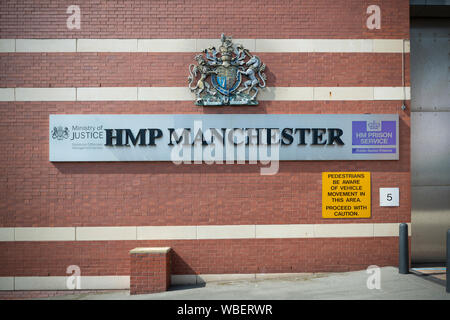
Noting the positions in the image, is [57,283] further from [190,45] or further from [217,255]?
[190,45]

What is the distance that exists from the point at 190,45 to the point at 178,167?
283 cm

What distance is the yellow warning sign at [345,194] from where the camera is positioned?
7762 mm

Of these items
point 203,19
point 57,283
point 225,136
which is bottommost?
point 57,283

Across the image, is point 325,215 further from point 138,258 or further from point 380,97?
point 138,258

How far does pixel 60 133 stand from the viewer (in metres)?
7.58

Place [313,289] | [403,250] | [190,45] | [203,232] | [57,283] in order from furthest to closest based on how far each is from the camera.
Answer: [190,45] → [203,232] → [57,283] → [403,250] → [313,289]

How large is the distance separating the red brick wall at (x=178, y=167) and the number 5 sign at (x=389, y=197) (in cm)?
15

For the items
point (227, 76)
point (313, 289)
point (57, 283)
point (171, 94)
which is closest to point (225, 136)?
point (227, 76)

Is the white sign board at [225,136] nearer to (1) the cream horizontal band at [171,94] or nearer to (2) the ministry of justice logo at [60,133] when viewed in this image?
(2) the ministry of justice logo at [60,133]

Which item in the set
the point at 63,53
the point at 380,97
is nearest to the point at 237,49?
the point at 380,97

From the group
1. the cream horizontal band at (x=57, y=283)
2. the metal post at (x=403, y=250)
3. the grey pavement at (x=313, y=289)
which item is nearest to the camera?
the grey pavement at (x=313, y=289)

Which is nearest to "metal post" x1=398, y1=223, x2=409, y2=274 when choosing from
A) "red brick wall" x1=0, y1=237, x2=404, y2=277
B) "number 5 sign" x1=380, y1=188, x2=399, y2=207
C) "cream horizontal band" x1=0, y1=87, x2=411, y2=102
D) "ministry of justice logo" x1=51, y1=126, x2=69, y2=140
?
"red brick wall" x1=0, y1=237, x2=404, y2=277

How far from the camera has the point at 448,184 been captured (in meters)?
8.80

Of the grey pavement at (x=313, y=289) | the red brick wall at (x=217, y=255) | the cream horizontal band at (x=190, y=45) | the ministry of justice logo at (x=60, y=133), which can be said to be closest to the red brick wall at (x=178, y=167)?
the red brick wall at (x=217, y=255)
